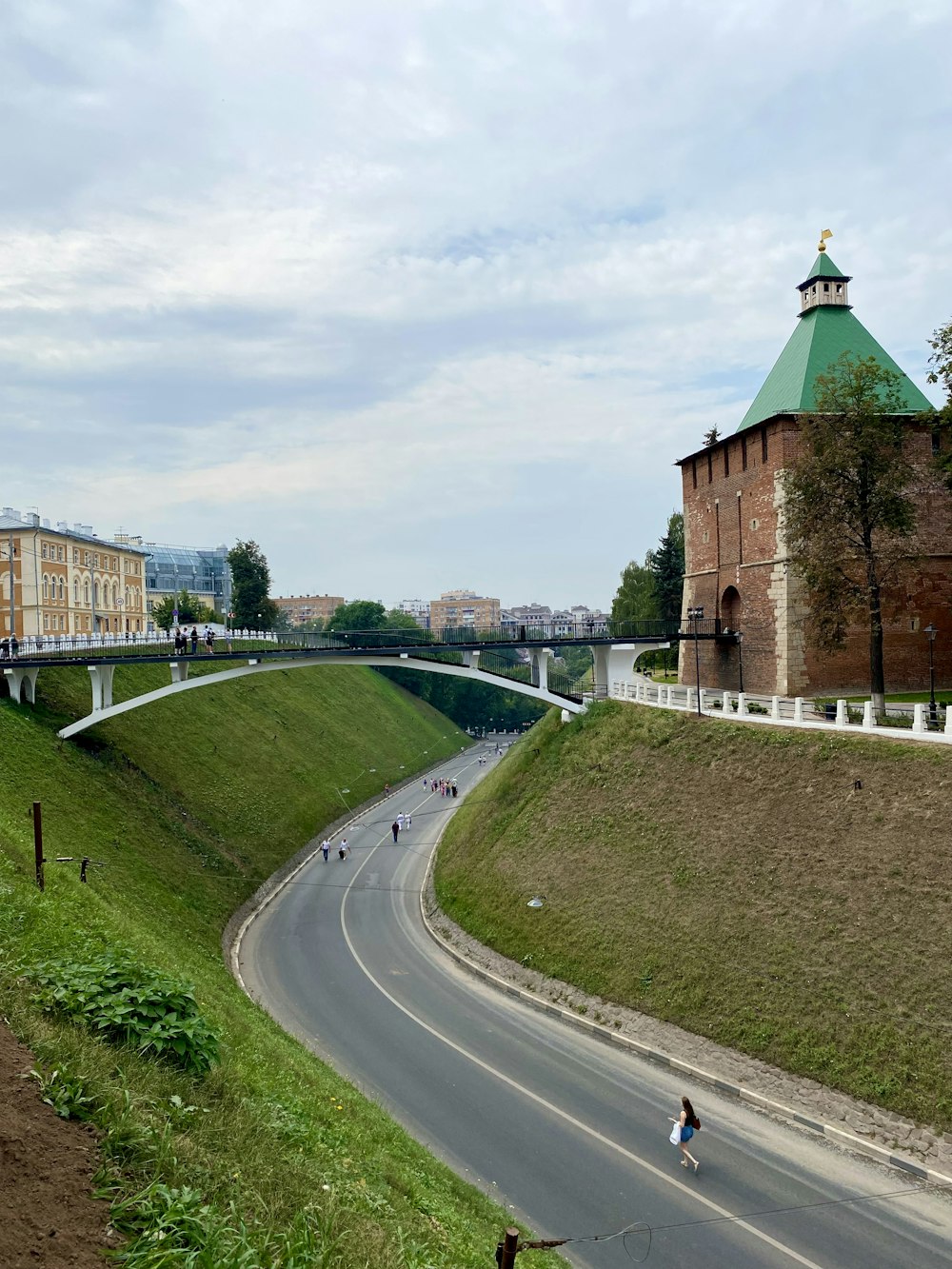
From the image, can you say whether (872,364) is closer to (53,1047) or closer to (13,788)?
(53,1047)

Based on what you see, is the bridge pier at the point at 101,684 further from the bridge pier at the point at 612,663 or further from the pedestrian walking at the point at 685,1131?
the pedestrian walking at the point at 685,1131

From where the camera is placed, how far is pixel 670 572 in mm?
58906

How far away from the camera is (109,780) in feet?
92.9

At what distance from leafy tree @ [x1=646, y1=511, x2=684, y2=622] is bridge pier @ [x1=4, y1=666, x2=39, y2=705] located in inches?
1529

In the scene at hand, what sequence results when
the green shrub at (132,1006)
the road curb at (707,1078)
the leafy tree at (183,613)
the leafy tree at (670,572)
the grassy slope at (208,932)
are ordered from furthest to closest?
1. the leafy tree at (183,613)
2. the leafy tree at (670,572)
3. the road curb at (707,1078)
4. the green shrub at (132,1006)
5. the grassy slope at (208,932)

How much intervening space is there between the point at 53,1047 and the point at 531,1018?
14.4m

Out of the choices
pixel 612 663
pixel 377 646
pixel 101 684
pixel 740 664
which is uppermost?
pixel 377 646

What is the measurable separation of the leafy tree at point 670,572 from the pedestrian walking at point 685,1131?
44529mm

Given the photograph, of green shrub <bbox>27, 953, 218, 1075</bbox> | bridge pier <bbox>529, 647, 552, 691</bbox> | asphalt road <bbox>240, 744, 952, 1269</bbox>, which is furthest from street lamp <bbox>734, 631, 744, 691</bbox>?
green shrub <bbox>27, 953, 218, 1075</bbox>

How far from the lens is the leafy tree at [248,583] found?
229ft

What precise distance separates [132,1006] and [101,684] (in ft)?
74.3

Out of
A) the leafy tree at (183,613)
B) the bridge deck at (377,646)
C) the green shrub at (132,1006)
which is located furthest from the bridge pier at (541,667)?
the leafy tree at (183,613)

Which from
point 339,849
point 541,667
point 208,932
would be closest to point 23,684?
point 208,932

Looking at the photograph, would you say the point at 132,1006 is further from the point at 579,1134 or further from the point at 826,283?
the point at 826,283
